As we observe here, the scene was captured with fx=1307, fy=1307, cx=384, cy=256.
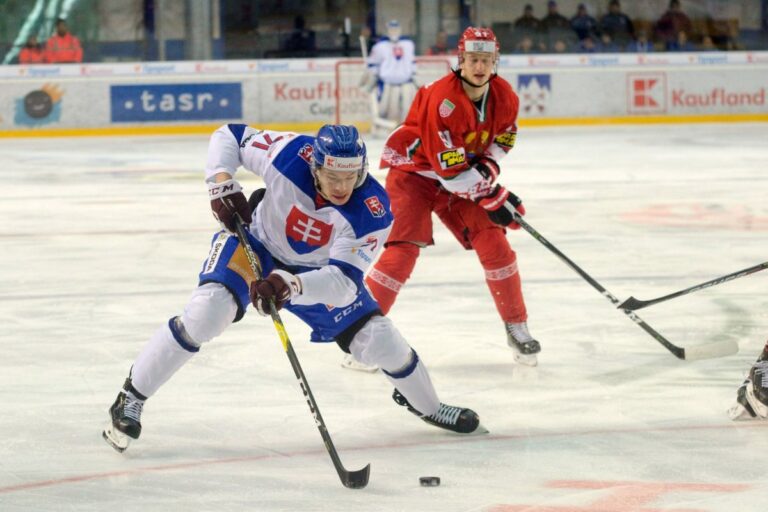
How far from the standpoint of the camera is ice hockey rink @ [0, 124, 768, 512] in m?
2.91

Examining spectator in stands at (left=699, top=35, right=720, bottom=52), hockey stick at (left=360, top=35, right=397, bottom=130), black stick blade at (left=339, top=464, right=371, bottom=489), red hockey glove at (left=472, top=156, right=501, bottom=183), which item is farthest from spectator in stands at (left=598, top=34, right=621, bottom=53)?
black stick blade at (left=339, top=464, right=371, bottom=489)

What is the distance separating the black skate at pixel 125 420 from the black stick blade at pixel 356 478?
0.58 m

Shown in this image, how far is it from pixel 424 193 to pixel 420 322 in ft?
2.30

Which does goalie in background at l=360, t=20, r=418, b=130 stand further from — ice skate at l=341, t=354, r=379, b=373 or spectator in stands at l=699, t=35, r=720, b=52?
ice skate at l=341, t=354, r=379, b=373

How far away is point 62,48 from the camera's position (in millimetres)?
12852

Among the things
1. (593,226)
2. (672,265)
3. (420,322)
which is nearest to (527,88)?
(593,226)

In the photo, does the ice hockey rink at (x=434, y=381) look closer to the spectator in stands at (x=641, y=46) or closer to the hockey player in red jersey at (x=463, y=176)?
the hockey player in red jersey at (x=463, y=176)

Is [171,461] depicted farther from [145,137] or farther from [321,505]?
[145,137]

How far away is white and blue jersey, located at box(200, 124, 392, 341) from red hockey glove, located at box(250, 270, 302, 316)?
5cm

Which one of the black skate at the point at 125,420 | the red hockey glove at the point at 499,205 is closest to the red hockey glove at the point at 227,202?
the black skate at the point at 125,420

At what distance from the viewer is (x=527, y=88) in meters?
13.6

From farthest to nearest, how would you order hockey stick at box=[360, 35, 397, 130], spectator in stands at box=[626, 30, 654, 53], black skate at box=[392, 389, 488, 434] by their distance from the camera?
spectator in stands at box=[626, 30, 654, 53] < hockey stick at box=[360, 35, 397, 130] < black skate at box=[392, 389, 488, 434]

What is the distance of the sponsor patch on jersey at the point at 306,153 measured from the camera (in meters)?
3.23

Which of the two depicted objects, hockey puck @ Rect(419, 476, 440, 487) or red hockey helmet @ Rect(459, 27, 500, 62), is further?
red hockey helmet @ Rect(459, 27, 500, 62)
